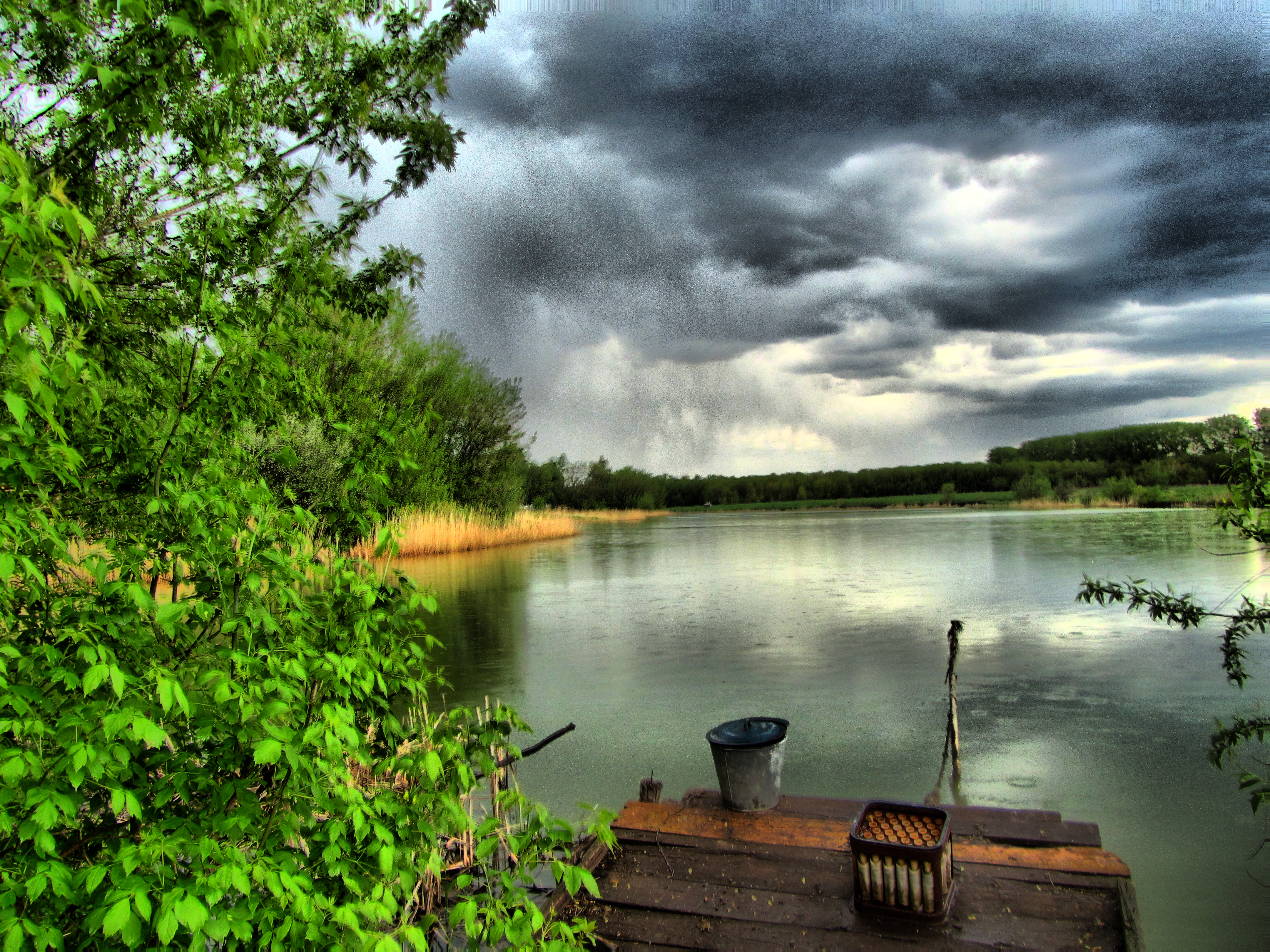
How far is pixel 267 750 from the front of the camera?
66.2 inches

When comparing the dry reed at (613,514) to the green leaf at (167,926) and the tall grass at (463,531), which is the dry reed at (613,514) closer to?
the tall grass at (463,531)

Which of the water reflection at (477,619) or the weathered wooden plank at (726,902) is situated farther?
the water reflection at (477,619)

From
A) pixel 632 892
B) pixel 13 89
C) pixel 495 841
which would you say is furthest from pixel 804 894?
pixel 13 89

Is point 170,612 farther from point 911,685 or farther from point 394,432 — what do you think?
point 911,685

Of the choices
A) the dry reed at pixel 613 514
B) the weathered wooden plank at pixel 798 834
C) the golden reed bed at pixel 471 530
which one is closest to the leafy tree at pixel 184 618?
the weathered wooden plank at pixel 798 834

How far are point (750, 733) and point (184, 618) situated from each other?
3.50m

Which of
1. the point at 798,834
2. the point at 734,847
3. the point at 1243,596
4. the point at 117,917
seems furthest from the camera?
the point at 798,834

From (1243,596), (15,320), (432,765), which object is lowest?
(432,765)

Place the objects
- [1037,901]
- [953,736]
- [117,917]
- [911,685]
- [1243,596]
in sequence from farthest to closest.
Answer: [911,685]
[953,736]
[1243,596]
[1037,901]
[117,917]

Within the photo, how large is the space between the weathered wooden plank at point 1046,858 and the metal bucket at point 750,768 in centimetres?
106

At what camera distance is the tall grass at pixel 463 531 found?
23547mm

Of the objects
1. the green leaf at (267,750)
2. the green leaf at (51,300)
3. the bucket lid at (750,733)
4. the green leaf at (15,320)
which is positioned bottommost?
the bucket lid at (750,733)

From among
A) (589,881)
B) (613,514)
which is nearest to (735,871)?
(589,881)

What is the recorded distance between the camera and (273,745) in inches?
67.0
